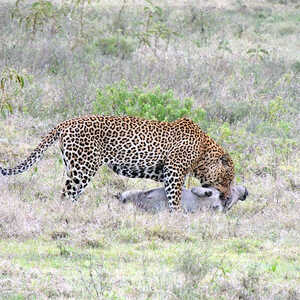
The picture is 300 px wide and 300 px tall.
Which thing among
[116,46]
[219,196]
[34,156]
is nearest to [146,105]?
[219,196]

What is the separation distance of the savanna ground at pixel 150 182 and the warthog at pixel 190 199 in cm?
19

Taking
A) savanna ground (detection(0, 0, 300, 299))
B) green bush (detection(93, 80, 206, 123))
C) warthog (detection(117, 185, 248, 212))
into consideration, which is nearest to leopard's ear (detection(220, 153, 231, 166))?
warthog (detection(117, 185, 248, 212))

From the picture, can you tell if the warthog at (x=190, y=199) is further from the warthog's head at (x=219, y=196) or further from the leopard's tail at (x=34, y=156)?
the leopard's tail at (x=34, y=156)

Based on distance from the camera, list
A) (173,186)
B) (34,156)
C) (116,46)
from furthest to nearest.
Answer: (116,46) → (173,186) → (34,156)

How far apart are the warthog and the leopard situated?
111 millimetres

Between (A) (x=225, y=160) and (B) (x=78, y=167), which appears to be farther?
(A) (x=225, y=160)

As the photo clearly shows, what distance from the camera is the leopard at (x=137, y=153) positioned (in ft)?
32.4

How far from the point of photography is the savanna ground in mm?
6910

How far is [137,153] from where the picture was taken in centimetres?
1012

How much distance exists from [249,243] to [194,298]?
2301mm

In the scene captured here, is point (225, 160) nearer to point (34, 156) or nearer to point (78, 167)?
point (78, 167)

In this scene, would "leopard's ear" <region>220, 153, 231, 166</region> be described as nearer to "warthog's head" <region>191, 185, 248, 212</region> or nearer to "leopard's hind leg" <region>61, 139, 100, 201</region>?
"warthog's head" <region>191, 185, 248, 212</region>

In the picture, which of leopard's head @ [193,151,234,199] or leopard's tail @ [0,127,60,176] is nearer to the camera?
leopard's tail @ [0,127,60,176]

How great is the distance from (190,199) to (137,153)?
95 cm
